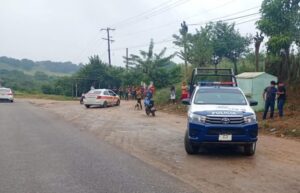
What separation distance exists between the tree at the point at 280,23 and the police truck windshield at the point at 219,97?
37.3ft

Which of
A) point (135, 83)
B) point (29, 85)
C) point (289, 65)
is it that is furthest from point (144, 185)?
point (29, 85)

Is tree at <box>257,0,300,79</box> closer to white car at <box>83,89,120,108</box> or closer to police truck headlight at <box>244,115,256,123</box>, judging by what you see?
police truck headlight at <box>244,115,256,123</box>

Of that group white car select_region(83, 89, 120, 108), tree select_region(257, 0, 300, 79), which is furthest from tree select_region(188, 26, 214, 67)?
tree select_region(257, 0, 300, 79)

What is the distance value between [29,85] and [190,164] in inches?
3766

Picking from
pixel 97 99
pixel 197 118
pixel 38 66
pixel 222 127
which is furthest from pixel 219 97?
pixel 38 66

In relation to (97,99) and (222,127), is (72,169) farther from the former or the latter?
(97,99)

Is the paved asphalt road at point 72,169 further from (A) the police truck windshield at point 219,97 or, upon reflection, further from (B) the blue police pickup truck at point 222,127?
(A) the police truck windshield at point 219,97

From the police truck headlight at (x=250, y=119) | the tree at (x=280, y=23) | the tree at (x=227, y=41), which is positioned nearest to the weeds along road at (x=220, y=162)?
the police truck headlight at (x=250, y=119)

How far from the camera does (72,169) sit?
10578 mm

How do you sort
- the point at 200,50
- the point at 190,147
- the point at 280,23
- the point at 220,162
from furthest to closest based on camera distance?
the point at 200,50 → the point at 280,23 → the point at 190,147 → the point at 220,162

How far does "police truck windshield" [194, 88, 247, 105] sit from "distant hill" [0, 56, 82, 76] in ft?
457

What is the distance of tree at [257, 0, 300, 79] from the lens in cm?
2461

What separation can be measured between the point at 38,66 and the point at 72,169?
157 m

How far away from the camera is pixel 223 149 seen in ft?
45.6
